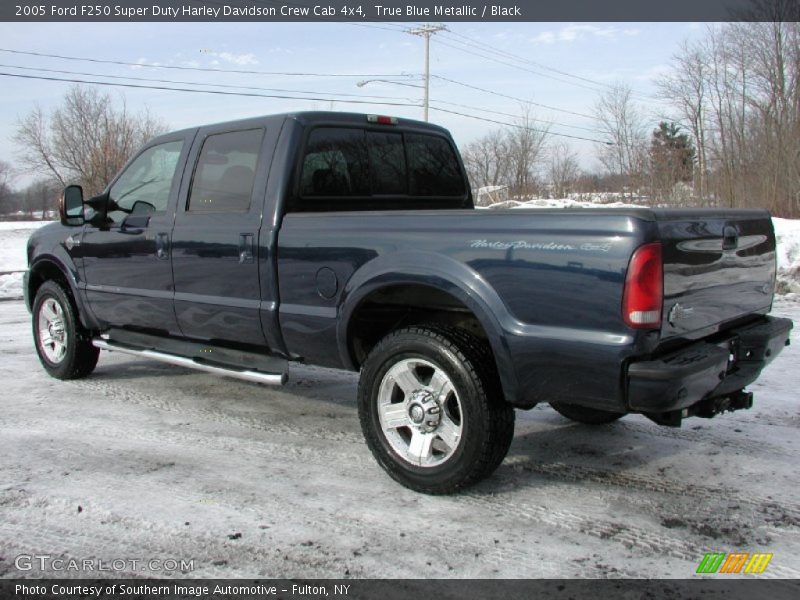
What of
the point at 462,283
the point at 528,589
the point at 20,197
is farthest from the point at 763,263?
the point at 20,197

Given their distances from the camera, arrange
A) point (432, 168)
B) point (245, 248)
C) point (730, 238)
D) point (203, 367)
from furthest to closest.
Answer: point (432, 168), point (203, 367), point (245, 248), point (730, 238)

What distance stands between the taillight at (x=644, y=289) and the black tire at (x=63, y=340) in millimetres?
4651

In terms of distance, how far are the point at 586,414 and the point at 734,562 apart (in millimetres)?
1797

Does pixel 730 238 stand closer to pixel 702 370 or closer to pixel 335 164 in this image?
pixel 702 370

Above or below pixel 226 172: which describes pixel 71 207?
below

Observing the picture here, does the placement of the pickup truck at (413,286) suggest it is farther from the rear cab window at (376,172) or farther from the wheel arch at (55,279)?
the wheel arch at (55,279)

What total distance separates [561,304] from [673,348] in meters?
0.54

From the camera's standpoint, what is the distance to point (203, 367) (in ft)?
15.3

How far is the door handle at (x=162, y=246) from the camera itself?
4.83 m

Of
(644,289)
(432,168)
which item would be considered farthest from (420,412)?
(432,168)

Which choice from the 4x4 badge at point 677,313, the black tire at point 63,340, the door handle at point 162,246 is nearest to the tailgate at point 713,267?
the 4x4 badge at point 677,313

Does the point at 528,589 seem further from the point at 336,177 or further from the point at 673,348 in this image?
the point at 336,177

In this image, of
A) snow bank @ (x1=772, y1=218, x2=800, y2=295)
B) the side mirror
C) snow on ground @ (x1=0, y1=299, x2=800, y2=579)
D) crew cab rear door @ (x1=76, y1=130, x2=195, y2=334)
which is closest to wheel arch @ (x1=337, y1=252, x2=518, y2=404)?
snow on ground @ (x1=0, y1=299, x2=800, y2=579)

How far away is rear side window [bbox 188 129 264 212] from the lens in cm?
445
